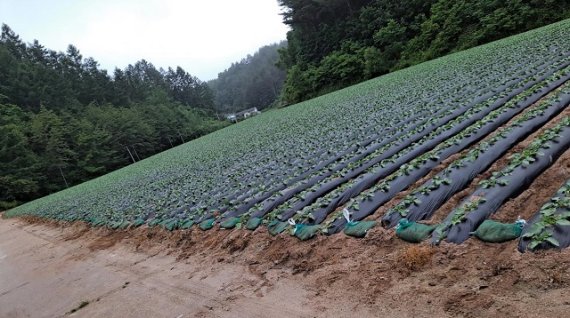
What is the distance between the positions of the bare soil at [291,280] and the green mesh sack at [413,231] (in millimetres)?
126

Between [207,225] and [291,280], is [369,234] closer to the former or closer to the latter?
[291,280]

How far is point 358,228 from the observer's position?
479 cm

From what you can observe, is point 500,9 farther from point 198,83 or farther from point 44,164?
point 198,83

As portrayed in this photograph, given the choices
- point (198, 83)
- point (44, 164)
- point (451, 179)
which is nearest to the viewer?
point (451, 179)

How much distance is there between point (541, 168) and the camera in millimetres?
4500

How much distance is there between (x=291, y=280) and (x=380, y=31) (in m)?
35.7

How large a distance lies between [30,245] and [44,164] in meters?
31.2

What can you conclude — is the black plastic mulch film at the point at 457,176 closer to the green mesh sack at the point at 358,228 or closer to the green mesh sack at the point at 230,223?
the green mesh sack at the point at 358,228

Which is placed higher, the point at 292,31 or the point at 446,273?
the point at 292,31

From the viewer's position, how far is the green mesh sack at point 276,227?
19.1 feet

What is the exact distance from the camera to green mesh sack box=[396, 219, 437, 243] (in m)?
4.01

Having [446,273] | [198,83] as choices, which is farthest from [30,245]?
[198,83]

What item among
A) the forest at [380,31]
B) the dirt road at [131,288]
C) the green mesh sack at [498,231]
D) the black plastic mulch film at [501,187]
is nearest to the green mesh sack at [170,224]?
the dirt road at [131,288]

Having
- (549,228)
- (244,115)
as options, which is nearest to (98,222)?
(549,228)
